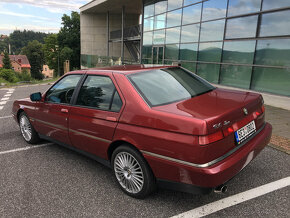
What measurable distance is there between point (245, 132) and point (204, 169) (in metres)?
0.81

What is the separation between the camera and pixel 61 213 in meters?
2.51

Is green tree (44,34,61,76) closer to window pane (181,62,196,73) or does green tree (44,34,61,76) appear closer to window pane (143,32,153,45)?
window pane (143,32,153,45)

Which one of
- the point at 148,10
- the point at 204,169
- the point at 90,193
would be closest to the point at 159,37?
the point at 148,10

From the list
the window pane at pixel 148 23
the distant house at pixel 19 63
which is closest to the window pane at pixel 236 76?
the window pane at pixel 148 23

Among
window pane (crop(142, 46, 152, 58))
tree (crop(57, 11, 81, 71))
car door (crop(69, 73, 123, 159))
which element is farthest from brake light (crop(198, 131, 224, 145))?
tree (crop(57, 11, 81, 71))

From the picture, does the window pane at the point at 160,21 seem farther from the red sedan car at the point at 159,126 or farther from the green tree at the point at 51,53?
the green tree at the point at 51,53

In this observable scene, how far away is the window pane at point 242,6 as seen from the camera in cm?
885

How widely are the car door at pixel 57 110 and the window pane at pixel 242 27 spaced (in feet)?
26.3

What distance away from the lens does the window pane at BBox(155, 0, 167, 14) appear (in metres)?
15.8

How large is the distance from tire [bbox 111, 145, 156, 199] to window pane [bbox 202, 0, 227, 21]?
9836mm

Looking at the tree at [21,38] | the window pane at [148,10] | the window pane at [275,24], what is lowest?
the window pane at [275,24]

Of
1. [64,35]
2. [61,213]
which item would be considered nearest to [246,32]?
[61,213]

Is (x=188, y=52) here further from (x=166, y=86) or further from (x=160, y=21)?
(x=166, y=86)

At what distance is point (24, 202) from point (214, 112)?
2420 mm
